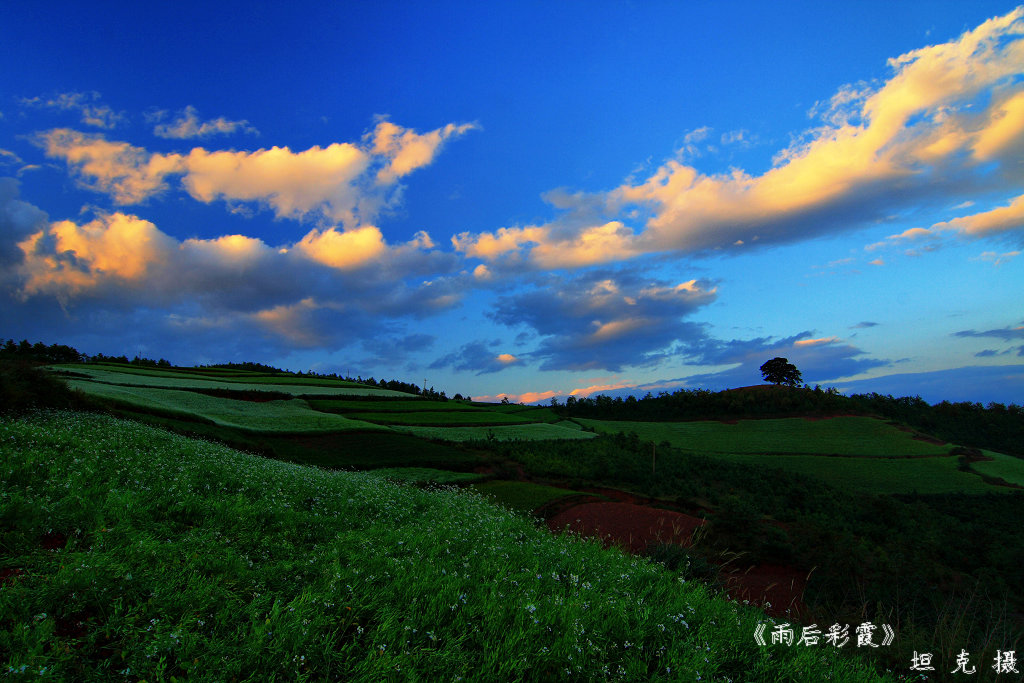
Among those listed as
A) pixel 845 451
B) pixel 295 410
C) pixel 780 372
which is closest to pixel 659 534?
pixel 295 410

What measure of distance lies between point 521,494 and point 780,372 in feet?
292

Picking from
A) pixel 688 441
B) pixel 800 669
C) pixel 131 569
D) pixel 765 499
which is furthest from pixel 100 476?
pixel 688 441

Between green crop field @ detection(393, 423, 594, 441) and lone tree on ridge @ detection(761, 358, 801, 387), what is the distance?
211ft

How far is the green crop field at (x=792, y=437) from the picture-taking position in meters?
46.2

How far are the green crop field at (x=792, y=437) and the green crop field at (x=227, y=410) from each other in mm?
30019

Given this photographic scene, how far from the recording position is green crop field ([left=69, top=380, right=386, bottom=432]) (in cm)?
3434

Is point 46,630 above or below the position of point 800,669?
above

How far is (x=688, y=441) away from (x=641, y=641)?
4871cm

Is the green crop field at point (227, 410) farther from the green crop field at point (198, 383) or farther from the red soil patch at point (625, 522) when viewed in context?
the red soil patch at point (625, 522)

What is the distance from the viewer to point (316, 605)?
557 centimetres

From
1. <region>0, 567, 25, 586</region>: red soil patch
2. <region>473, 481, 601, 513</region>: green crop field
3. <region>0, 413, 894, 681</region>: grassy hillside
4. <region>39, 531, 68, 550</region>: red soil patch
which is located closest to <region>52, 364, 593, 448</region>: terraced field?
<region>473, 481, 601, 513</region>: green crop field

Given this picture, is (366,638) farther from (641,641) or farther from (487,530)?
(487,530)

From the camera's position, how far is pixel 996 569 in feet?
65.3

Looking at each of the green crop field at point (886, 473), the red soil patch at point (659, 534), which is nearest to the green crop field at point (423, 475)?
the red soil patch at point (659, 534)
